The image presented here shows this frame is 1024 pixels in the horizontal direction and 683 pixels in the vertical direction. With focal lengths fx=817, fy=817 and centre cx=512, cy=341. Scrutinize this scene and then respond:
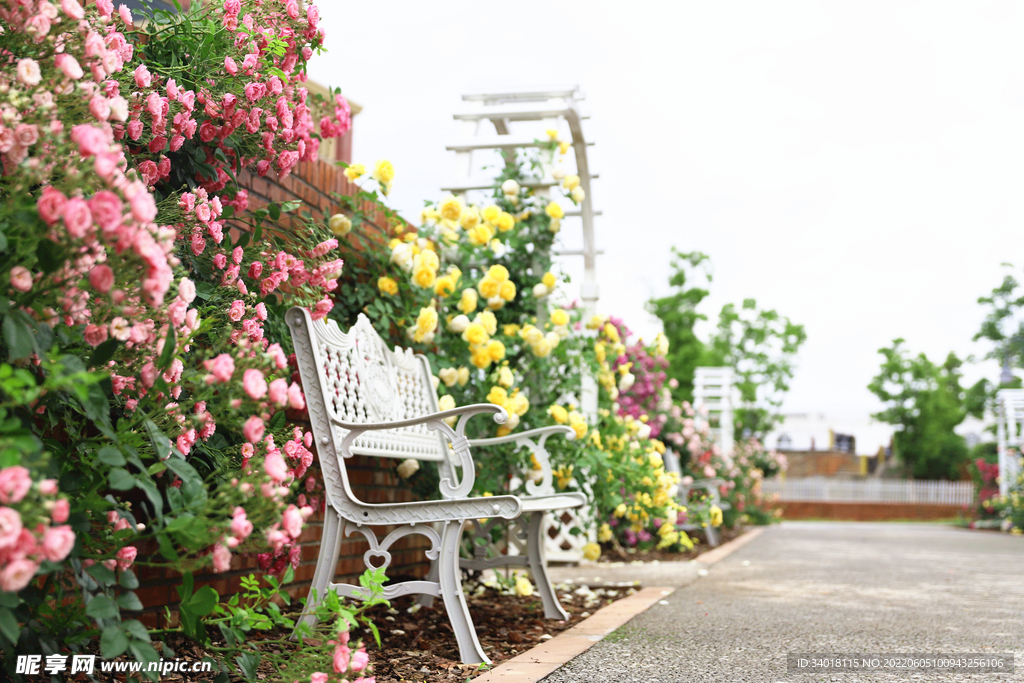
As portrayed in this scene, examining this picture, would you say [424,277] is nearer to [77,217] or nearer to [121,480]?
[121,480]

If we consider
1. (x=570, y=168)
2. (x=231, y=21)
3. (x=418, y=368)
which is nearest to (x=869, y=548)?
(x=570, y=168)

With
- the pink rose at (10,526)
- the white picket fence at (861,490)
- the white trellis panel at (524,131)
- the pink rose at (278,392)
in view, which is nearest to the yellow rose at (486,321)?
the white trellis panel at (524,131)

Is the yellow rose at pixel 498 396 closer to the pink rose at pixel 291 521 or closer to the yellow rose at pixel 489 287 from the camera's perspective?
the yellow rose at pixel 489 287

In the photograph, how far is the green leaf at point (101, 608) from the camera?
46.9 inches

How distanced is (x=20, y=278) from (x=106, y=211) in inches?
7.9

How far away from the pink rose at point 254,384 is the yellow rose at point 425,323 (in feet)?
6.60

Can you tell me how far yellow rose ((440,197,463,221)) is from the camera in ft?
12.4

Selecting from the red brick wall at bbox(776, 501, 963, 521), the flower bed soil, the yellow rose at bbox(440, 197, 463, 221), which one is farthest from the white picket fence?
the yellow rose at bbox(440, 197, 463, 221)

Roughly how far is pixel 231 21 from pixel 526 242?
8.39ft

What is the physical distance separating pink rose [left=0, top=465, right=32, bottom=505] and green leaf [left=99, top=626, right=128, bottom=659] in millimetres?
332

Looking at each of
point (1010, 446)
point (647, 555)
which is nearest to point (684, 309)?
point (1010, 446)

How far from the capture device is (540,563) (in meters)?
3.08

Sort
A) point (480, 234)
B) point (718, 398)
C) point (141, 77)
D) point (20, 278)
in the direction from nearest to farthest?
point (20, 278) < point (141, 77) < point (480, 234) < point (718, 398)

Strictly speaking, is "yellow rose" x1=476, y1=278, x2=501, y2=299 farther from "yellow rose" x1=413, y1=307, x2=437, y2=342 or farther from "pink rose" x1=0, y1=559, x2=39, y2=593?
"pink rose" x1=0, y1=559, x2=39, y2=593
